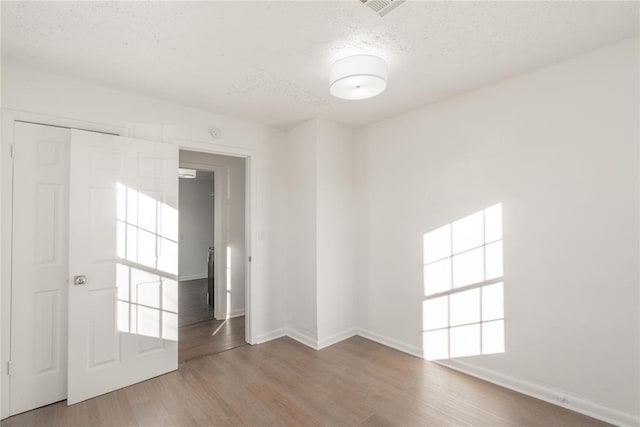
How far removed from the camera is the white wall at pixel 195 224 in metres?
7.05

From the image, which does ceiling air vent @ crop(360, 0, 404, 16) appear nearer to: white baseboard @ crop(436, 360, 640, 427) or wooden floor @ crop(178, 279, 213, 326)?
white baseboard @ crop(436, 360, 640, 427)

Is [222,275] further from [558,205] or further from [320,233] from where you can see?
[558,205]

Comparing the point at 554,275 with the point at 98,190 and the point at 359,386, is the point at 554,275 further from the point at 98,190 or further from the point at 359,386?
the point at 98,190

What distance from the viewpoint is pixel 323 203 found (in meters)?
3.44

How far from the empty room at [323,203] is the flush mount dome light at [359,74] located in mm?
19

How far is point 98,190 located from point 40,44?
1.04 meters

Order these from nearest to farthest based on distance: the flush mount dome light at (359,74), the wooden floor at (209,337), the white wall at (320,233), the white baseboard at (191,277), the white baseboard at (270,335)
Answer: the flush mount dome light at (359,74) → the wooden floor at (209,337) → the white wall at (320,233) → the white baseboard at (270,335) → the white baseboard at (191,277)

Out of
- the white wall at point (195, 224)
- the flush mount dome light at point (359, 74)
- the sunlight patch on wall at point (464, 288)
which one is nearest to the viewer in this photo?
the flush mount dome light at point (359, 74)

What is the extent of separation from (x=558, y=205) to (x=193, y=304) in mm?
5112

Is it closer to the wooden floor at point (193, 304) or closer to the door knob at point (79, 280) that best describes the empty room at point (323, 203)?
the door knob at point (79, 280)

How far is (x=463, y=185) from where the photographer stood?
2807 millimetres

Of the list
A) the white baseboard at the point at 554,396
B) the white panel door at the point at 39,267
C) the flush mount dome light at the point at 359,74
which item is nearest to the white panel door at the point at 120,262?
the white panel door at the point at 39,267

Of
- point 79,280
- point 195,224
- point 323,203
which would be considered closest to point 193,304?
point 195,224

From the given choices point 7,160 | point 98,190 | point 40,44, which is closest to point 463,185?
point 98,190
